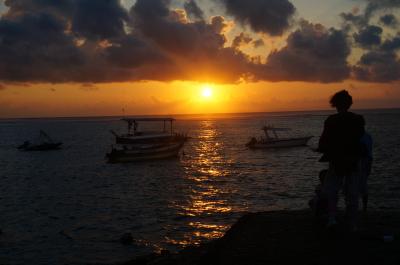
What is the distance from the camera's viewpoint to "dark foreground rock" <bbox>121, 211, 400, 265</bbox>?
7340mm

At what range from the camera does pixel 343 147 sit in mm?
Answer: 7809

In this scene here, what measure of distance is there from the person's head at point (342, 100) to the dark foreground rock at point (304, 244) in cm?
246

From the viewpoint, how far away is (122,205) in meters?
26.0

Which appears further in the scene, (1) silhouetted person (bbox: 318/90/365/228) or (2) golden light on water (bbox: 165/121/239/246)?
(2) golden light on water (bbox: 165/121/239/246)

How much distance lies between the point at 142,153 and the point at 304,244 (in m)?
47.1

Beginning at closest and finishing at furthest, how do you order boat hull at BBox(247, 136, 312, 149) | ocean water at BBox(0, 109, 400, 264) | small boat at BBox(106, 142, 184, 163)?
ocean water at BBox(0, 109, 400, 264)
small boat at BBox(106, 142, 184, 163)
boat hull at BBox(247, 136, 312, 149)

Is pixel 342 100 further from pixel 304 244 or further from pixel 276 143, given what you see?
pixel 276 143

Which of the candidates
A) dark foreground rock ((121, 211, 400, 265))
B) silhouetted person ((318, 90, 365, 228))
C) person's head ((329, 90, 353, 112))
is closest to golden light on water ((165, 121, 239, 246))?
dark foreground rock ((121, 211, 400, 265))

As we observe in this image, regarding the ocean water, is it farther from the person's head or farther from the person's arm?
the person's head

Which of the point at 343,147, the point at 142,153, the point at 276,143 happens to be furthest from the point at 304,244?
the point at 276,143

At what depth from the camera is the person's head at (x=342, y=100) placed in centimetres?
786

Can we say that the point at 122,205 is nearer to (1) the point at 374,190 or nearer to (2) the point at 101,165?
(1) the point at 374,190

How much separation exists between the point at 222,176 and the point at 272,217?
27351 millimetres

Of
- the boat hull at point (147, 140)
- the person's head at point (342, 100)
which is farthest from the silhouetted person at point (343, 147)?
the boat hull at point (147, 140)
